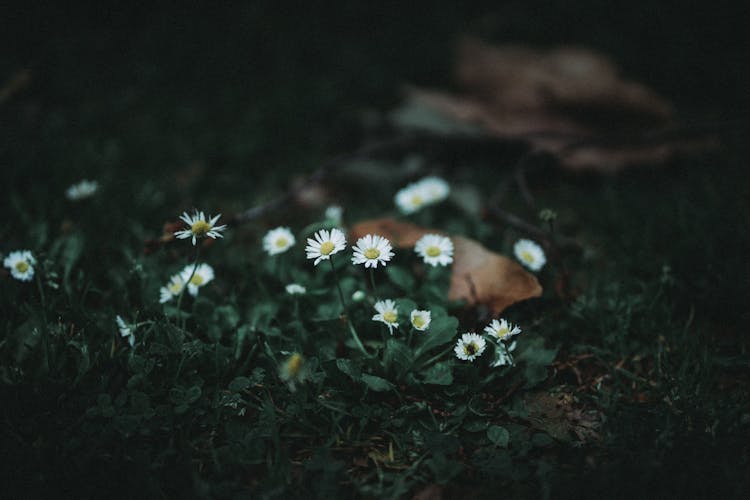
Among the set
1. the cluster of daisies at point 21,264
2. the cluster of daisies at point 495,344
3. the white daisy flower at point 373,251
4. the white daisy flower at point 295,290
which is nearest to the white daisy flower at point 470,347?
the cluster of daisies at point 495,344

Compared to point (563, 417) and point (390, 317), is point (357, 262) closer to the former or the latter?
point (390, 317)

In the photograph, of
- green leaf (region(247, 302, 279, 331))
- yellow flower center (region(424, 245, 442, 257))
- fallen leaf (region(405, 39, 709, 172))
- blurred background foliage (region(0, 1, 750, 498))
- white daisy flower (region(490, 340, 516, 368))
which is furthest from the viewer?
fallen leaf (region(405, 39, 709, 172))

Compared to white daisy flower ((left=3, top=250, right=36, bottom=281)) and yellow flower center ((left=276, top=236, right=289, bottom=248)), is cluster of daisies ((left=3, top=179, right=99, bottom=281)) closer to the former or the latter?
white daisy flower ((left=3, top=250, right=36, bottom=281))

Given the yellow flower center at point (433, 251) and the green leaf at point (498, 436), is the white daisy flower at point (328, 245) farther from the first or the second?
the green leaf at point (498, 436)

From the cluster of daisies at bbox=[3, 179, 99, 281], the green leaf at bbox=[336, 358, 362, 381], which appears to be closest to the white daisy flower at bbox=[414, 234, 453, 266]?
the green leaf at bbox=[336, 358, 362, 381]

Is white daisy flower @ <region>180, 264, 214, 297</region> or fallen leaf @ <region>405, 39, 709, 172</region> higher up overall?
white daisy flower @ <region>180, 264, 214, 297</region>
